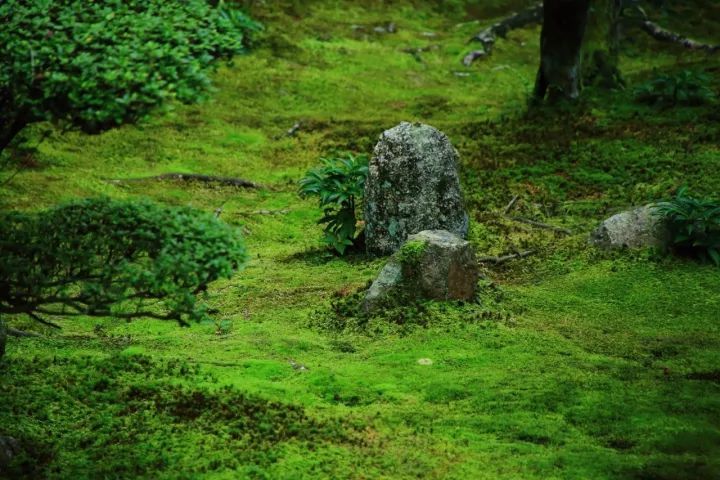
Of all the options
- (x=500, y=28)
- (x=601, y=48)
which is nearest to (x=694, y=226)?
(x=601, y=48)

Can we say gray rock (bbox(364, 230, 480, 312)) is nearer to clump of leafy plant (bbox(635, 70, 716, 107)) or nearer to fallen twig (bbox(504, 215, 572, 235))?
fallen twig (bbox(504, 215, 572, 235))

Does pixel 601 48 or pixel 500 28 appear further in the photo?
pixel 500 28

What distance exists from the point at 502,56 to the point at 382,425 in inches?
1172

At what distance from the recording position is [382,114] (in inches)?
1120

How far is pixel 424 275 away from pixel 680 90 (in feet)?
52.3

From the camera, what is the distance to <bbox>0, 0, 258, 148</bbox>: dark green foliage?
23.7 ft

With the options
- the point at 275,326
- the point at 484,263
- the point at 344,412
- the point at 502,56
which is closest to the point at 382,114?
the point at 502,56

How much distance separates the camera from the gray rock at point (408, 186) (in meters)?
16.6

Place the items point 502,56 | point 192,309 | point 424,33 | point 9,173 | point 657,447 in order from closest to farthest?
point 192,309, point 657,447, point 9,173, point 502,56, point 424,33

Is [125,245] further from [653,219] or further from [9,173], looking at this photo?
[9,173]

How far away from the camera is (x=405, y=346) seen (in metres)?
12.0

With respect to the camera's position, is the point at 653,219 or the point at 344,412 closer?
the point at 344,412

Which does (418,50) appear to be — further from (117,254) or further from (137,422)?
(117,254)

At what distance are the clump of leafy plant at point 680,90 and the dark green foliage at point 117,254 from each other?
21012mm
